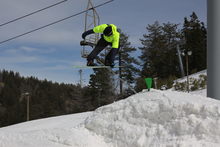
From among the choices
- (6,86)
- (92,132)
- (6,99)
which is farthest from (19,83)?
(92,132)

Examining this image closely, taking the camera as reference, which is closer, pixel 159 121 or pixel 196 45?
pixel 159 121

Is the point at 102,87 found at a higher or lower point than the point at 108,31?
lower

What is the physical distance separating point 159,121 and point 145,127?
11.8 inches

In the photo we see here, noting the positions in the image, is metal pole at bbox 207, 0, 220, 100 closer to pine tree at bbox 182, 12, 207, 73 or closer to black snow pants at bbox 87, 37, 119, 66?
black snow pants at bbox 87, 37, 119, 66

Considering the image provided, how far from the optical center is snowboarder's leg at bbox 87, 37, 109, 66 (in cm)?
737

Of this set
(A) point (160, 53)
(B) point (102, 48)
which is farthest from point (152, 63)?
(B) point (102, 48)

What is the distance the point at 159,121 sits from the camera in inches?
193

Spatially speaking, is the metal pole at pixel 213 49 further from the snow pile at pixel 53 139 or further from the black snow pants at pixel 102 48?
the snow pile at pixel 53 139

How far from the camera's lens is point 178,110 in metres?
4.81

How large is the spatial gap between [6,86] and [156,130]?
97.3 m

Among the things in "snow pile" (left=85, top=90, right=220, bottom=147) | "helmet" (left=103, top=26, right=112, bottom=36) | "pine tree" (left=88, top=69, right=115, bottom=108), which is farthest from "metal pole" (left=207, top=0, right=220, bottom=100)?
"pine tree" (left=88, top=69, right=115, bottom=108)

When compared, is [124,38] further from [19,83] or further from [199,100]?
[19,83]

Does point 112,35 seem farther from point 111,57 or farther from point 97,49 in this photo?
point 97,49

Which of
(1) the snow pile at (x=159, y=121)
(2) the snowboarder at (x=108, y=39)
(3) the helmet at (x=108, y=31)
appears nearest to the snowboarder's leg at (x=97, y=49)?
(2) the snowboarder at (x=108, y=39)
